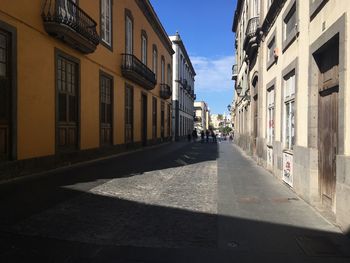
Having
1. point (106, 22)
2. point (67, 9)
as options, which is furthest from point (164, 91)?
point (67, 9)

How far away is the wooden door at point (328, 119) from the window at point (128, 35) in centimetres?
1708

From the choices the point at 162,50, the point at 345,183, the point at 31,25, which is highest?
the point at 162,50

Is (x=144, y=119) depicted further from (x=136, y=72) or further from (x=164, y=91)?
(x=164, y=91)

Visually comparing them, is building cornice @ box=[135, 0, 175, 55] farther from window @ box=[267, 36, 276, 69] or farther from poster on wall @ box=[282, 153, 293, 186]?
poster on wall @ box=[282, 153, 293, 186]

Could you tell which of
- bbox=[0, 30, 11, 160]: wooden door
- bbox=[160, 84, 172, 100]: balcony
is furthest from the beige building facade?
bbox=[160, 84, 172, 100]: balcony

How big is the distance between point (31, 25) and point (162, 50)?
26.9 meters

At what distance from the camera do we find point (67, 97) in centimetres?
1499

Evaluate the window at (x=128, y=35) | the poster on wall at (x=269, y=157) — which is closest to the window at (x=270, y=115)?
the poster on wall at (x=269, y=157)

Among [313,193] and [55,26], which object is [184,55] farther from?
[313,193]

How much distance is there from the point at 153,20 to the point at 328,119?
87.4 feet

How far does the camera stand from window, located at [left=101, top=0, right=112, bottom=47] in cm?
1942

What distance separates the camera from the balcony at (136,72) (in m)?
22.7

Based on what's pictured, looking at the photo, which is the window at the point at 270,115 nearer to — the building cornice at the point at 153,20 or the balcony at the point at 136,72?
the balcony at the point at 136,72

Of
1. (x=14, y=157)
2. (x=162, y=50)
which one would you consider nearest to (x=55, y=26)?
(x=14, y=157)
